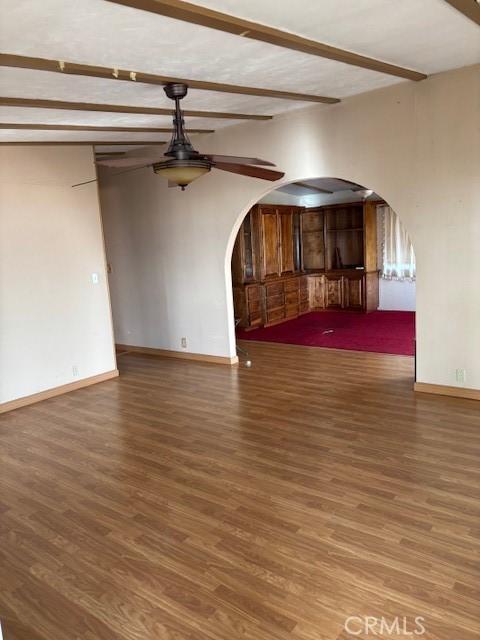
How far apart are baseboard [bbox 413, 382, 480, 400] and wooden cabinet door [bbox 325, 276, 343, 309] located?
16.3ft

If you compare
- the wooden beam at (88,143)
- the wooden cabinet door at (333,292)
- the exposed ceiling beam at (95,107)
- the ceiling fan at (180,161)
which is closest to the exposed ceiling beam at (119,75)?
the ceiling fan at (180,161)

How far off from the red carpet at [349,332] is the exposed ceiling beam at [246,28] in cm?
387

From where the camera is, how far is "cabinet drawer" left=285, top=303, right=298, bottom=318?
9117 mm

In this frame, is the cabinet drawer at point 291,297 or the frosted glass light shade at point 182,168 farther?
the cabinet drawer at point 291,297

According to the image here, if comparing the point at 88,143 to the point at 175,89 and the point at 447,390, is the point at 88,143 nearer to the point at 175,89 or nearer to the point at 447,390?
the point at 175,89

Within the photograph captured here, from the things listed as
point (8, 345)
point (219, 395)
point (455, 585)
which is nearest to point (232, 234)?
point (219, 395)

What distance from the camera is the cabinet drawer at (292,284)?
29.8 feet

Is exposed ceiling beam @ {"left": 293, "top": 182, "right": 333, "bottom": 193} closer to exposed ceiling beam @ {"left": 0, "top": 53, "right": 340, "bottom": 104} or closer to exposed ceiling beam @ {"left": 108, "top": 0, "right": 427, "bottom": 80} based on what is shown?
exposed ceiling beam @ {"left": 0, "top": 53, "right": 340, "bottom": 104}

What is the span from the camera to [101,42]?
2582mm

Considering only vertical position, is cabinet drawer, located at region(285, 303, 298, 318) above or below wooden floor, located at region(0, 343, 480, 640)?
above

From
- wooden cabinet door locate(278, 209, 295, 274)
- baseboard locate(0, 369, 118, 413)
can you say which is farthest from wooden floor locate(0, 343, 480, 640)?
wooden cabinet door locate(278, 209, 295, 274)

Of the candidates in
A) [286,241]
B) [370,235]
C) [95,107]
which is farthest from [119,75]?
[370,235]

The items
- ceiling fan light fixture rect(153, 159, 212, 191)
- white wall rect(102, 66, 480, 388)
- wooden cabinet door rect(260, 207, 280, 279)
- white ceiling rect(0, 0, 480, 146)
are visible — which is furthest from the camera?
wooden cabinet door rect(260, 207, 280, 279)

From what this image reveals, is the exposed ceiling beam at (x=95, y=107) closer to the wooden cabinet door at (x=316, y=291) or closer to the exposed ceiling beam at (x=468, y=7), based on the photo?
the exposed ceiling beam at (x=468, y=7)
